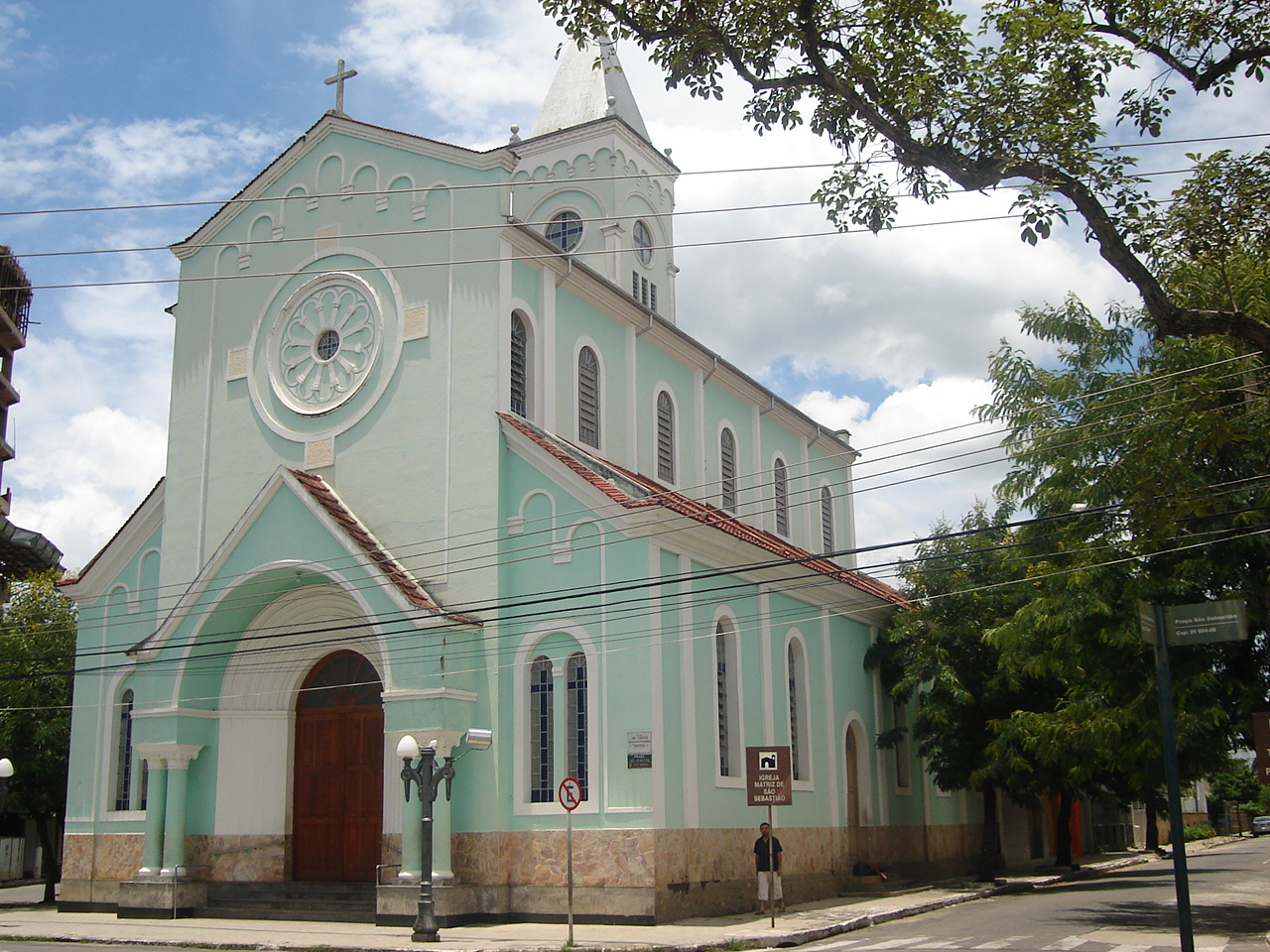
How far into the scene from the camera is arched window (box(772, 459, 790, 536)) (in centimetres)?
3359

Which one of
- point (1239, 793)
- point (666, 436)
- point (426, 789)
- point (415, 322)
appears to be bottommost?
point (1239, 793)

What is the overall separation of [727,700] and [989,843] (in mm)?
10724

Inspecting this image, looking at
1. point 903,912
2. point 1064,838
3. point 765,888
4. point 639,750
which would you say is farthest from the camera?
point 1064,838

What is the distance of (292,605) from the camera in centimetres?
2489

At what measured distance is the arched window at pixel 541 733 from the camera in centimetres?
2175

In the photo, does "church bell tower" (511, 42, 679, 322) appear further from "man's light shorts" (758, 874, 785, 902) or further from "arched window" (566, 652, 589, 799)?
"man's light shorts" (758, 874, 785, 902)

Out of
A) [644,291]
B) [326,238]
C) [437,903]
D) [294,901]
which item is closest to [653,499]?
[437,903]

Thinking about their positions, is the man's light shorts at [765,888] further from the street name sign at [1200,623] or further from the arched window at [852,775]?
the street name sign at [1200,623]

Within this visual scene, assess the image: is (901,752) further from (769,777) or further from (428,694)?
(428,694)

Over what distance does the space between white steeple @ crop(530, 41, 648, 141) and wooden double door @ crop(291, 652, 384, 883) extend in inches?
657

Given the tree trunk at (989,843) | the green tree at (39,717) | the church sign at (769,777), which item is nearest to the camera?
the church sign at (769,777)

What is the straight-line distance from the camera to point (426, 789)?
1950 centimetres

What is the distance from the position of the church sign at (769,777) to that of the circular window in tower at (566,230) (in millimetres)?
16355

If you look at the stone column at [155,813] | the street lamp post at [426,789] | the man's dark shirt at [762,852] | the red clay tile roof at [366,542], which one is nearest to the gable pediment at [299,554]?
the red clay tile roof at [366,542]
